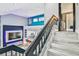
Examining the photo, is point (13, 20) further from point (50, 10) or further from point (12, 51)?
point (50, 10)

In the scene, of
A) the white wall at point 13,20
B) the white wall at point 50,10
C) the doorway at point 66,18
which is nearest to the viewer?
the white wall at point 13,20

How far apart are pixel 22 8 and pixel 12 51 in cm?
101

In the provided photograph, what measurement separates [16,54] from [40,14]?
1078 millimetres

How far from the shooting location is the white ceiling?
2.71m

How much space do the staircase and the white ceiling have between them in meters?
0.92

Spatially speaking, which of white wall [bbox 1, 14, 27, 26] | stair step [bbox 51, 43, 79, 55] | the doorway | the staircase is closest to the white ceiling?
white wall [bbox 1, 14, 27, 26]

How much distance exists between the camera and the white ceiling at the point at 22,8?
8.91 ft

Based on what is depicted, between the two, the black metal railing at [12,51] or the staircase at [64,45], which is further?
the staircase at [64,45]

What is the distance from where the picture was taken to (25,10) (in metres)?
2.87

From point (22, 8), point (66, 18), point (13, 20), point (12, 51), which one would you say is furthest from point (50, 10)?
point (12, 51)

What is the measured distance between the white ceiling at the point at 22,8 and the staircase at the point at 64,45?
916 mm

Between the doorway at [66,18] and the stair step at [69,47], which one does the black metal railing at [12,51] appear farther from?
the doorway at [66,18]

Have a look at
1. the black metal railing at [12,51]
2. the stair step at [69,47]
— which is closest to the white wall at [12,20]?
the black metal railing at [12,51]

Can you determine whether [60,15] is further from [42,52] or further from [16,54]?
[16,54]
